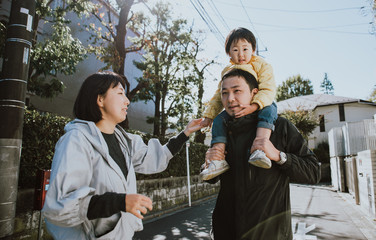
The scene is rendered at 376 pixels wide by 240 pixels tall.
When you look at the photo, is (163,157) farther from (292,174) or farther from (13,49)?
(13,49)

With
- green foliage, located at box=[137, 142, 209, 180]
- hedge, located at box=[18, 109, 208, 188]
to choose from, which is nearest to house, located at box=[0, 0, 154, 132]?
green foliage, located at box=[137, 142, 209, 180]

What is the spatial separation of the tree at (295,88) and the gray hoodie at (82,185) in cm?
5747

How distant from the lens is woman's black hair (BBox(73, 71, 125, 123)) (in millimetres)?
2109

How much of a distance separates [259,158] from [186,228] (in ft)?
22.1

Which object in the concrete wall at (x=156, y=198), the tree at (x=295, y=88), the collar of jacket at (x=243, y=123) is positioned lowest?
the concrete wall at (x=156, y=198)

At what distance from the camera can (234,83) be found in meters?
1.98

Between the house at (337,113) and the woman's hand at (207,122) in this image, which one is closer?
the woman's hand at (207,122)

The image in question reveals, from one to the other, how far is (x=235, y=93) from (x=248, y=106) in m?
0.14

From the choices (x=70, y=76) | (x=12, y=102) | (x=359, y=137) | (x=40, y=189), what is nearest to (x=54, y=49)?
(x=40, y=189)

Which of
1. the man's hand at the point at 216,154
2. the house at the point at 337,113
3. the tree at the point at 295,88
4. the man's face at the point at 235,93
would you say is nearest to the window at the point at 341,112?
the house at the point at 337,113

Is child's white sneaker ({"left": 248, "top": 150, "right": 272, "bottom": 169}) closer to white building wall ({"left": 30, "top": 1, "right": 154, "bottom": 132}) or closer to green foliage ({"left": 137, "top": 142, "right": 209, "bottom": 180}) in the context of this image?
green foliage ({"left": 137, "top": 142, "right": 209, "bottom": 180})

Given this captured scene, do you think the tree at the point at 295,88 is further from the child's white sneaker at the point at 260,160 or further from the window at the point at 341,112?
the child's white sneaker at the point at 260,160

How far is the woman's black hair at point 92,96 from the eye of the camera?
2.11 metres

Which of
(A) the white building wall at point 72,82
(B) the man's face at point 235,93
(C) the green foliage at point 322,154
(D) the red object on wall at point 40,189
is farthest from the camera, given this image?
(C) the green foliage at point 322,154
